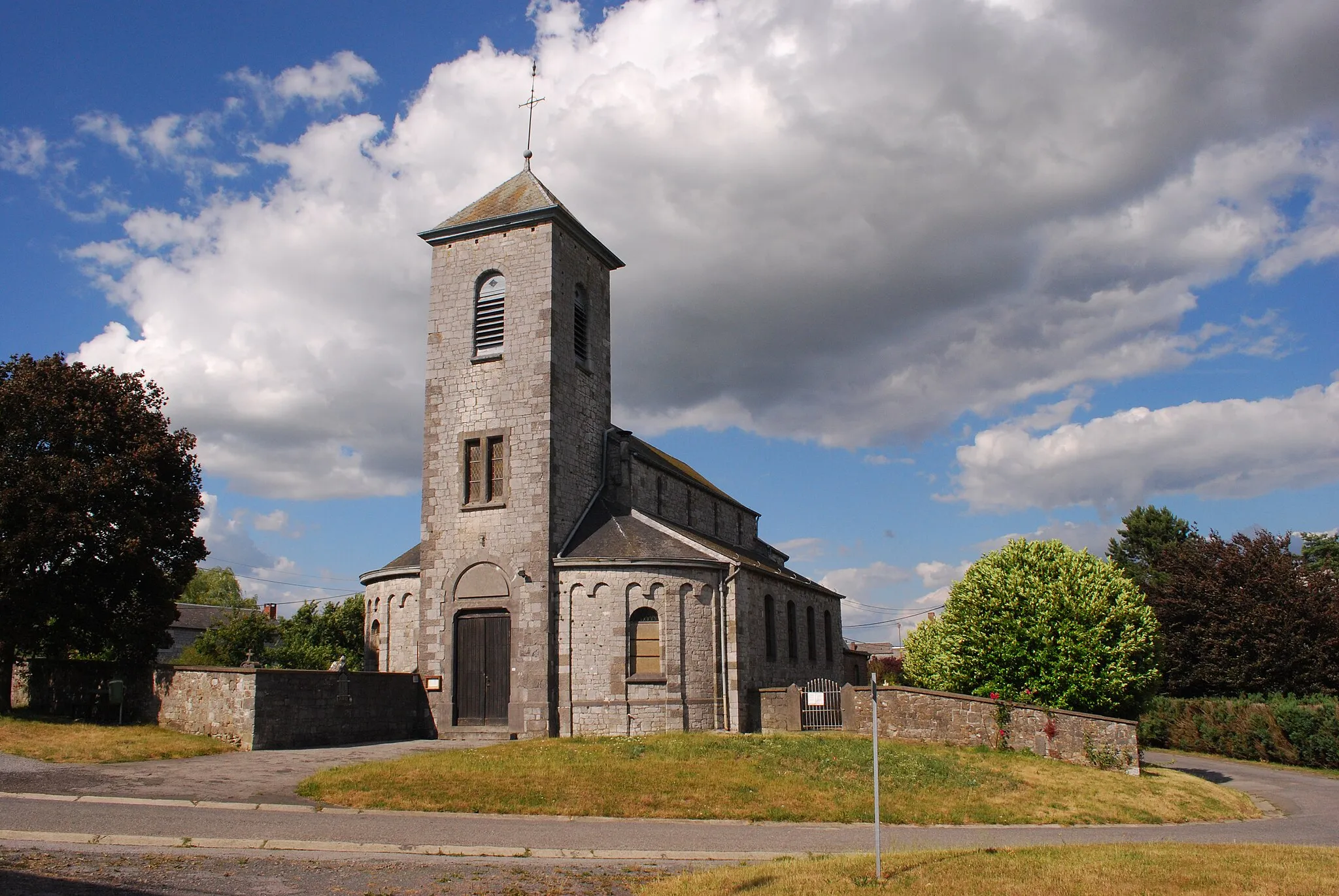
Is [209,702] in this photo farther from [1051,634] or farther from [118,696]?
[1051,634]

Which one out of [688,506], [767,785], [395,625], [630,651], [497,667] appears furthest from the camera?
[688,506]

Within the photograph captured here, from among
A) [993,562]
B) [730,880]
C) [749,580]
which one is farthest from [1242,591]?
[730,880]

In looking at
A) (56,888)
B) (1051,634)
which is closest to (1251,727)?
(1051,634)

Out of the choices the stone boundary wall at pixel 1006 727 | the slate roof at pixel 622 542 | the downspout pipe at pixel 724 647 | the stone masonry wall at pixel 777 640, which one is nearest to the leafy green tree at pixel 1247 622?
the stone masonry wall at pixel 777 640

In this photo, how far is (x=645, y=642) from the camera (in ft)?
87.1

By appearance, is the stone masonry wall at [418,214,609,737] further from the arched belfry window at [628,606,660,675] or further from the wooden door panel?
the arched belfry window at [628,606,660,675]

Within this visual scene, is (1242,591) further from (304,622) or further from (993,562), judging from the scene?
(304,622)

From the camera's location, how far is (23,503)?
23391 millimetres

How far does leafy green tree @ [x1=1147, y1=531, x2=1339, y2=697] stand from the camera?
35500 mm

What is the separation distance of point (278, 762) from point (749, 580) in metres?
14.8

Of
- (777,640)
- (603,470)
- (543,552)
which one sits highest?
(603,470)

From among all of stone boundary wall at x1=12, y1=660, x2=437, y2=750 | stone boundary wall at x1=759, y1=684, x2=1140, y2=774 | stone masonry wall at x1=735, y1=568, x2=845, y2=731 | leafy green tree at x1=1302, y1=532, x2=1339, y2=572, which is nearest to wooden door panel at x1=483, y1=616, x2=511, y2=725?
stone boundary wall at x1=12, y1=660, x2=437, y2=750

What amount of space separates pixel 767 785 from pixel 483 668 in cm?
1148

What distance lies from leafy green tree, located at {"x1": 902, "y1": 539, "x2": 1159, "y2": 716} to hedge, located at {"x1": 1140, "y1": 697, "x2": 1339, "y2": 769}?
10.0 ft
